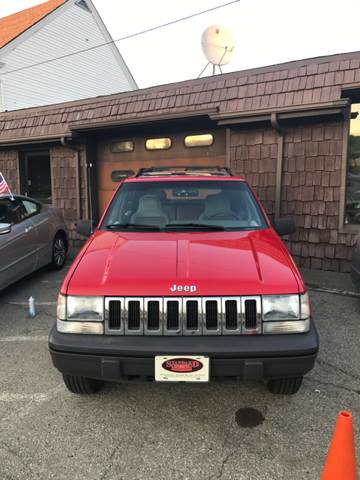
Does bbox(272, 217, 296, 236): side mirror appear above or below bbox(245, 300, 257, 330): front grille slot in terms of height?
above

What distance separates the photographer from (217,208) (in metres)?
3.56

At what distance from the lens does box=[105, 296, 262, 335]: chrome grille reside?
7.33 ft

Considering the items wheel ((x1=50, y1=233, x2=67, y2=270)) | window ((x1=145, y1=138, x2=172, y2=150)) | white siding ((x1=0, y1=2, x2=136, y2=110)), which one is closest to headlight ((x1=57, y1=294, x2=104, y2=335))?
wheel ((x1=50, y1=233, x2=67, y2=270))

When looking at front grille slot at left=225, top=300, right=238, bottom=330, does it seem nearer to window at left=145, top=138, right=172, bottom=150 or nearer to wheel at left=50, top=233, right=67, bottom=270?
wheel at left=50, top=233, right=67, bottom=270

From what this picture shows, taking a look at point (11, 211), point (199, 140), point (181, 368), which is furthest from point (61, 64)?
point (181, 368)

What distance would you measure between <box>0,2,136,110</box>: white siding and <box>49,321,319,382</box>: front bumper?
50.9ft

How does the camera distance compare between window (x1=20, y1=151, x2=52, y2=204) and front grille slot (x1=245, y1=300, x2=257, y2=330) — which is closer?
front grille slot (x1=245, y1=300, x2=257, y2=330)

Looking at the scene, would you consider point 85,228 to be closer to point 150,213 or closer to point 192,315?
point 150,213

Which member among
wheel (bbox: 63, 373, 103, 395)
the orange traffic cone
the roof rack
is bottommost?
wheel (bbox: 63, 373, 103, 395)

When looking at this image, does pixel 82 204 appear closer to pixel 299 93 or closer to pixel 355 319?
pixel 299 93

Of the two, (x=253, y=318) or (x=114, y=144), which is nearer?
(x=253, y=318)

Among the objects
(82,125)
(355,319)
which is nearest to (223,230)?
(355,319)

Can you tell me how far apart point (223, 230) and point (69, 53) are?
1740 cm

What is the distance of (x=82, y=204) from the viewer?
8.67 meters
